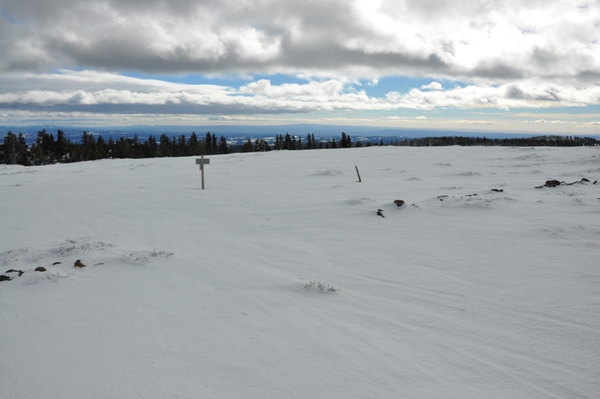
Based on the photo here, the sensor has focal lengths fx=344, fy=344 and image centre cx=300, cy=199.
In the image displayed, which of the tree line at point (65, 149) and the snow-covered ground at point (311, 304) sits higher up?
the tree line at point (65, 149)

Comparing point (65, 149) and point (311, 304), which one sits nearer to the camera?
point (311, 304)

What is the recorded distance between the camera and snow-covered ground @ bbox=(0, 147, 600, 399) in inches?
146

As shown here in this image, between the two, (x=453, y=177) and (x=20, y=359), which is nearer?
(x=20, y=359)

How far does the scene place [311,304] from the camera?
5457 mm

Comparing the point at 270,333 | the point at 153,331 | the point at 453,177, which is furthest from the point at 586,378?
the point at 453,177

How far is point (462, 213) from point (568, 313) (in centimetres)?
587

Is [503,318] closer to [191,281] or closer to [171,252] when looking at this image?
[191,281]

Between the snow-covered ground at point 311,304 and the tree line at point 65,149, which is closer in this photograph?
the snow-covered ground at point 311,304

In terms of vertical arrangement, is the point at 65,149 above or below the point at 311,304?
above

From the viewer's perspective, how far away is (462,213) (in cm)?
1062

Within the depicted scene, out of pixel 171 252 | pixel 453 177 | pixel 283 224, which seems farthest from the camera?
pixel 453 177

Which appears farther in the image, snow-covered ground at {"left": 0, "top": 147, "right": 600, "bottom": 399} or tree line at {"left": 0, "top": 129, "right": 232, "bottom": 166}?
tree line at {"left": 0, "top": 129, "right": 232, "bottom": 166}

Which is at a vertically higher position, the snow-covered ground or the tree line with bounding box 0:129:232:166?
the tree line with bounding box 0:129:232:166

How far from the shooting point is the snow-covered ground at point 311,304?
372 centimetres
